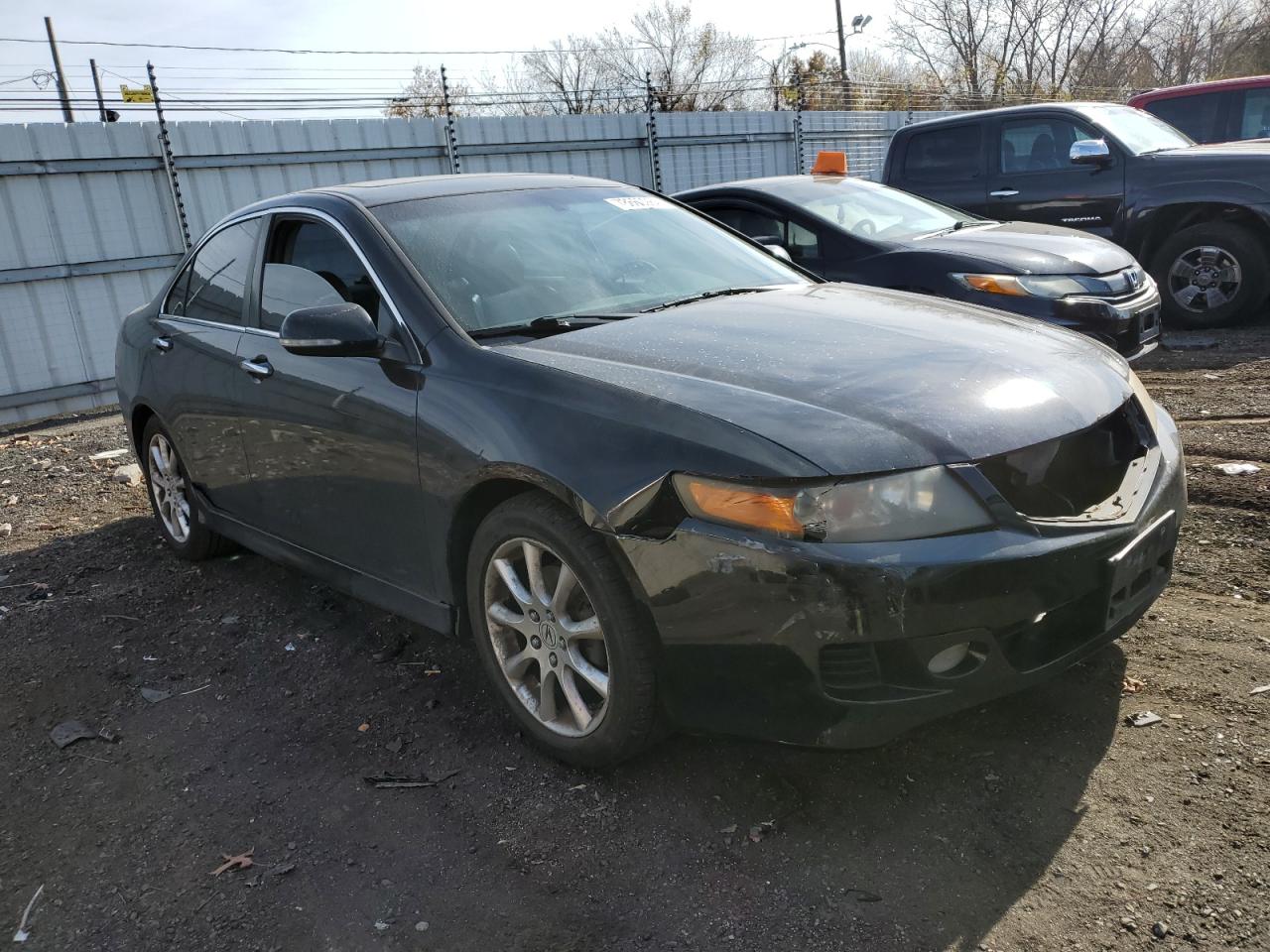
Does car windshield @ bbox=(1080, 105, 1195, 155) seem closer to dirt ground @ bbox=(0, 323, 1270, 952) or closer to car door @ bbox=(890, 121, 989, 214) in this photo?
car door @ bbox=(890, 121, 989, 214)

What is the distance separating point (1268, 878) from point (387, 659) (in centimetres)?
274

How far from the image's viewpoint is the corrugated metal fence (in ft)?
32.0

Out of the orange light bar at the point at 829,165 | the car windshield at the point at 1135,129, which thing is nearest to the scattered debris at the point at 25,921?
the orange light bar at the point at 829,165

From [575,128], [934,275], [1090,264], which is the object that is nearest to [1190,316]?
[1090,264]

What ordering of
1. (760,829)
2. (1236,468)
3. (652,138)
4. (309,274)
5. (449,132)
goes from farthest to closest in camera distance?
(652,138)
(449,132)
(1236,468)
(309,274)
(760,829)

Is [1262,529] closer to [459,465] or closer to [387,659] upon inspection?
[459,465]

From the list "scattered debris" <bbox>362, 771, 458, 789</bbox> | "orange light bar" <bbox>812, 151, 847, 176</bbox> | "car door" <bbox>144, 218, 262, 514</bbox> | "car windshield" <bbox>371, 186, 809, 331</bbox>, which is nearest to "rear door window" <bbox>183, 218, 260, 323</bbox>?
"car door" <bbox>144, 218, 262, 514</bbox>

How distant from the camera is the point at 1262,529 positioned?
399 centimetres

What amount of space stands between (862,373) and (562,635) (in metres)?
1.05

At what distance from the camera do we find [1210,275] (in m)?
8.20

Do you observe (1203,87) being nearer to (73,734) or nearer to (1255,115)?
(1255,115)

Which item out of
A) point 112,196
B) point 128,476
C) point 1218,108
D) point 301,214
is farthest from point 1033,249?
point 112,196

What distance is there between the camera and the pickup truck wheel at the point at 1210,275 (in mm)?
8016

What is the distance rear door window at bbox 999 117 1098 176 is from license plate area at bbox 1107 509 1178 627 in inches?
267
